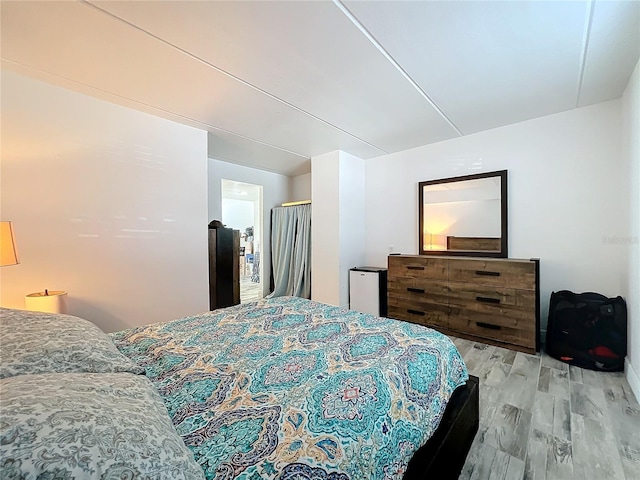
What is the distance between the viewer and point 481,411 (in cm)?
188

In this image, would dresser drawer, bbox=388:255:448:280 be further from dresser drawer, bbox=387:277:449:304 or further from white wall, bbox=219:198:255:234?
white wall, bbox=219:198:255:234

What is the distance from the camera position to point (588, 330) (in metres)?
2.48

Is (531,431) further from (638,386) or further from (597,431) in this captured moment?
(638,386)

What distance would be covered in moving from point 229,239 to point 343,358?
10.4ft

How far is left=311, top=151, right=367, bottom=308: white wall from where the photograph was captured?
4.19 m

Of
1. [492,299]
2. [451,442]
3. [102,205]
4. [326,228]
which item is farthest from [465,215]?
[102,205]

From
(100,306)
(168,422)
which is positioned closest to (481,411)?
(168,422)

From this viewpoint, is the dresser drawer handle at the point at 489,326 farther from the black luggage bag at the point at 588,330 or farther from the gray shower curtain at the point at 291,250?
the gray shower curtain at the point at 291,250

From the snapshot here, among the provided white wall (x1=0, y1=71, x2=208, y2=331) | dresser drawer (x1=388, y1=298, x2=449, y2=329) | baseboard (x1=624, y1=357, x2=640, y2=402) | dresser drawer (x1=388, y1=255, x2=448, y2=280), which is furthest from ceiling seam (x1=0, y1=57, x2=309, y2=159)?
baseboard (x1=624, y1=357, x2=640, y2=402)

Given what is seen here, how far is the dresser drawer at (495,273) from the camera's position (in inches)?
110

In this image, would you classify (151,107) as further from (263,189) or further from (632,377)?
(632,377)

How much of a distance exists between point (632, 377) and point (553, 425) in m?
1.02

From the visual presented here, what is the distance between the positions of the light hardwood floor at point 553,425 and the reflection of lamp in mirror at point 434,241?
5.35 feet

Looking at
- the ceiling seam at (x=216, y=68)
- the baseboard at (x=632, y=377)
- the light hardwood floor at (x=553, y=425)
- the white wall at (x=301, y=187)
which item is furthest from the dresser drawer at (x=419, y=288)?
the white wall at (x=301, y=187)
